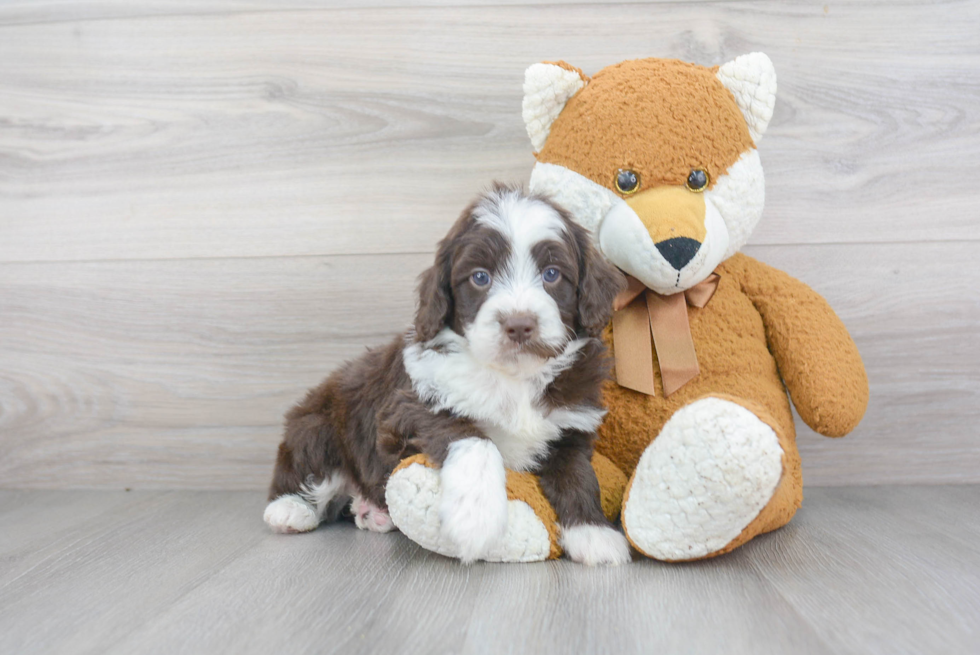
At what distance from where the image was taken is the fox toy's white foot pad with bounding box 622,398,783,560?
1.32 m

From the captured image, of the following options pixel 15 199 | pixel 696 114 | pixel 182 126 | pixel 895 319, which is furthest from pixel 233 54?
pixel 895 319

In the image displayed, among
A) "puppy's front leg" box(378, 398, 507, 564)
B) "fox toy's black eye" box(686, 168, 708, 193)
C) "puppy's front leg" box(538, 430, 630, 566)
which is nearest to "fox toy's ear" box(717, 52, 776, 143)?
"fox toy's black eye" box(686, 168, 708, 193)

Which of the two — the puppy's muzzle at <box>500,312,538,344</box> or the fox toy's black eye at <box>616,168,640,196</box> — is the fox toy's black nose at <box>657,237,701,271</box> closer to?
the fox toy's black eye at <box>616,168,640,196</box>

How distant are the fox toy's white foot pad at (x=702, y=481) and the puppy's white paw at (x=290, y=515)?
809mm

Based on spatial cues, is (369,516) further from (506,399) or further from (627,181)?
(627,181)

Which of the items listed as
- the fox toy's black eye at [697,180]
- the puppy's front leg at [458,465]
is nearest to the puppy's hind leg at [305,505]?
the puppy's front leg at [458,465]

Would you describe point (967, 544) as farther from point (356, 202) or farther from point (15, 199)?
point (15, 199)

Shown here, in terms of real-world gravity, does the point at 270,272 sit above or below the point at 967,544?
above

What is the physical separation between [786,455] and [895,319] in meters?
1.09

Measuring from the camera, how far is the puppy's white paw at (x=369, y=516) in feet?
6.09

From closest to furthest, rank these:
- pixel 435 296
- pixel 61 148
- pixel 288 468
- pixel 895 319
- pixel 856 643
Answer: pixel 856 643 → pixel 435 296 → pixel 288 468 → pixel 895 319 → pixel 61 148

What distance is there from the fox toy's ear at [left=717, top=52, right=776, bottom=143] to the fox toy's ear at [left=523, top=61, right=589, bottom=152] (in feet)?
1.06

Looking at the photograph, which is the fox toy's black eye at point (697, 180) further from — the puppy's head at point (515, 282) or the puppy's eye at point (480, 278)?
the puppy's eye at point (480, 278)

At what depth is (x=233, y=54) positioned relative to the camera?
2.29m
